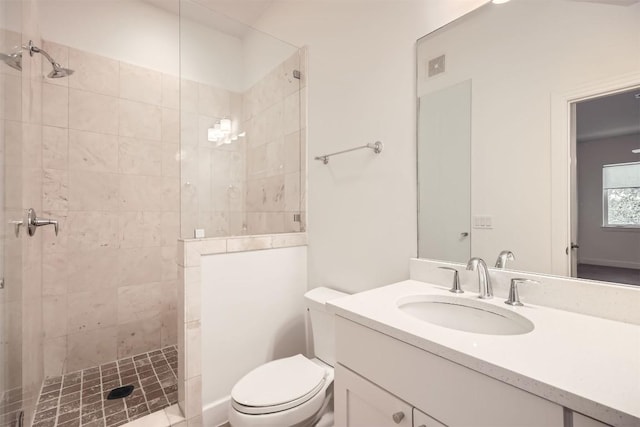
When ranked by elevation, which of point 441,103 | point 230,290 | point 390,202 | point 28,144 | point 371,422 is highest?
point 441,103

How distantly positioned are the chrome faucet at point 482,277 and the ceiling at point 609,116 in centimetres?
51

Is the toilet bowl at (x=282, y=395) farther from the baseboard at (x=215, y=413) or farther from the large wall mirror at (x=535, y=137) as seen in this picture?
the large wall mirror at (x=535, y=137)

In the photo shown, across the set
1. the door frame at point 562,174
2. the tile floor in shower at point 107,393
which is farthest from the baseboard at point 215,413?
the door frame at point 562,174

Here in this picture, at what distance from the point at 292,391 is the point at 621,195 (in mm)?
1389

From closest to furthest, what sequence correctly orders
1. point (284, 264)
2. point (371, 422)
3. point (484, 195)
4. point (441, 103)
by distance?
point (371, 422) → point (484, 195) → point (441, 103) → point (284, 264)

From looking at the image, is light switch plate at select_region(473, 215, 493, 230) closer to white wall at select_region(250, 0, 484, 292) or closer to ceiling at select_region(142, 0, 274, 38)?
white wall at select_region(250, 0, 484, 292)

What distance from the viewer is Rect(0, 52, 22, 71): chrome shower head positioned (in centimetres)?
111

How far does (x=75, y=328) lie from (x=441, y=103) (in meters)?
2.72

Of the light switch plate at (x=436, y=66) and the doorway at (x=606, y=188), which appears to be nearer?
the doorway at (x=606, y=188)

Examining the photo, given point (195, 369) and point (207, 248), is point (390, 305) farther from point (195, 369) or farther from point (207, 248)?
point (195, 369)

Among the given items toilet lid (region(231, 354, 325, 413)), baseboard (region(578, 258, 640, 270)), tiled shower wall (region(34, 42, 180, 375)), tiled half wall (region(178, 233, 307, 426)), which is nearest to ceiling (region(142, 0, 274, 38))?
tiled shower wall (region(34, 42, 180, 375))

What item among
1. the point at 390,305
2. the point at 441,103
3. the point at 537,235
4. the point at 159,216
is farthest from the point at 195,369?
the point at 441,103

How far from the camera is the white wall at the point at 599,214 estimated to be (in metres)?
0.87

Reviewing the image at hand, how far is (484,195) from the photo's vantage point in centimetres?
116
